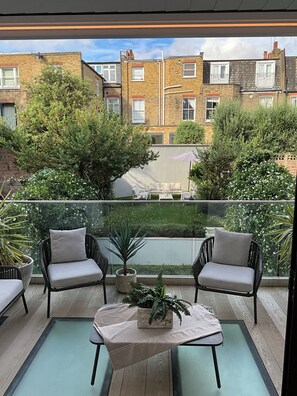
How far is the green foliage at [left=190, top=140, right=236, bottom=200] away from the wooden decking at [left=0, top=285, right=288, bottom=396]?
5876mm

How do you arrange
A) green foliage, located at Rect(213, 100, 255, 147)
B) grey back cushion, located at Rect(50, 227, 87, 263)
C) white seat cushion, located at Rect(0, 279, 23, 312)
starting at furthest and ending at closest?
1. green foliage, located at Rect(213, 100, 255, 147)
2. grey back cushion, located at Rect(50, 227, 87, 263)
3. white seat cushion, located at Rect(0, 279, 23, 312)

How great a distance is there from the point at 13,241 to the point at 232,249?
2.43 meters

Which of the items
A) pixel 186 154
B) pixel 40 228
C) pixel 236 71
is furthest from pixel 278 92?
pixel 40 228

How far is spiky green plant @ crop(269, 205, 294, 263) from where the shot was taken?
12.6ft

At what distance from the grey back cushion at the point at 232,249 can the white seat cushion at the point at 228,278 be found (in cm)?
12

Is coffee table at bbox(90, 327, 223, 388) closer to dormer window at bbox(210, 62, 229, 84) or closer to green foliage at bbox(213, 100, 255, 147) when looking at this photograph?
green foliage at bbox(213, 100, 255, 147)

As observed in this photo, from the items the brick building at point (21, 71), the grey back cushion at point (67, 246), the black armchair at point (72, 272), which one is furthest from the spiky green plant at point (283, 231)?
the brick building at point (21, 71)

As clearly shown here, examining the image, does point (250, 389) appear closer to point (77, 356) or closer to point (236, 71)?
point (77, 356)

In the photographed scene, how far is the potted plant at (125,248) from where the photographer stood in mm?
3916

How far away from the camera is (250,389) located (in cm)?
233

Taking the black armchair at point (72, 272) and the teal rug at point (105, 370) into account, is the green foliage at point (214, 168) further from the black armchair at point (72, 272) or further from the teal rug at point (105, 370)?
the teal rug at point (105, 370)

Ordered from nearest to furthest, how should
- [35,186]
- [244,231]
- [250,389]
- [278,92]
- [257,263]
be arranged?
1. [250,389]
2. [257,263]
3. [244,231]
4. [35,186]
5. [278,92]

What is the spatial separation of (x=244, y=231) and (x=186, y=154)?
6.55 metres

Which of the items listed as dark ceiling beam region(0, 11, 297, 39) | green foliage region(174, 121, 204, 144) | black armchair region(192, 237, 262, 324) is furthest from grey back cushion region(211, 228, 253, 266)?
green foliage region(174, 121, 204, 144)
